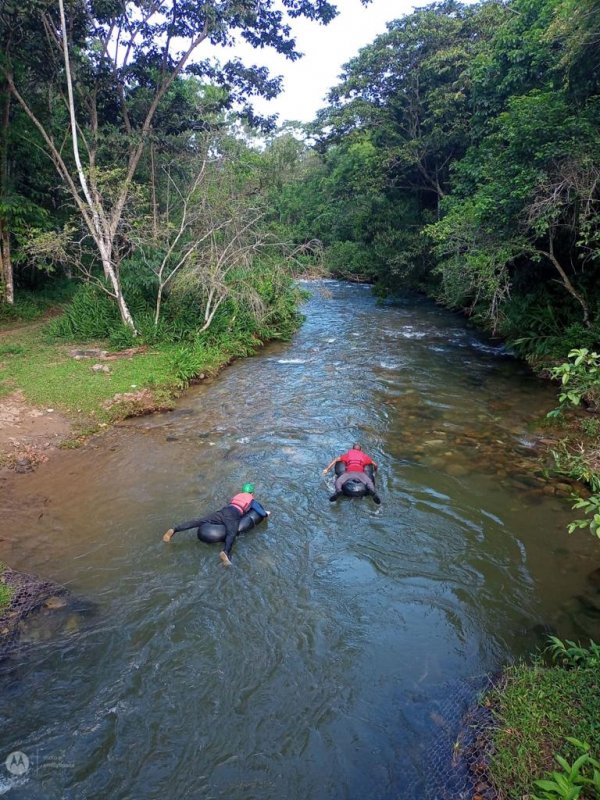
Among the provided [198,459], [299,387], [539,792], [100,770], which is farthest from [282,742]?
[299,387]

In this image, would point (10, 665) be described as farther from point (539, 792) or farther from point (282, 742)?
point (539, 792)

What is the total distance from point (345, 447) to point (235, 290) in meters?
8.30

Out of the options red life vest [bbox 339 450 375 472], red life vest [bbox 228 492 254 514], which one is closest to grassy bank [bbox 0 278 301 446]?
red life vest [bbox 228 492 254 514]

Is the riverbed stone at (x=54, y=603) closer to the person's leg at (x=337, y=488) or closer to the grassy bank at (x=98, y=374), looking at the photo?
the person's leg at (x=337, y=488)

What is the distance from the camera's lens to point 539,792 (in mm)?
3648

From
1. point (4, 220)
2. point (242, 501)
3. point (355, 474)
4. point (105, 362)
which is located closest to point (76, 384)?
point (105, 362)

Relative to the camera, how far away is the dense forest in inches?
479

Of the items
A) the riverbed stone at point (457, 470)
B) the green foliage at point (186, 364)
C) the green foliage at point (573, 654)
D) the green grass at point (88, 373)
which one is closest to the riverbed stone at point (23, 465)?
the green grass at point (88, 373)

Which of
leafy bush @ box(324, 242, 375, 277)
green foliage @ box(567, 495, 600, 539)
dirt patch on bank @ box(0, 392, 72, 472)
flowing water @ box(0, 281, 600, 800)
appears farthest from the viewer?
leafy bush @ box(324, 242, 375, 277)

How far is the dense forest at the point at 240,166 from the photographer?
12.2 meters

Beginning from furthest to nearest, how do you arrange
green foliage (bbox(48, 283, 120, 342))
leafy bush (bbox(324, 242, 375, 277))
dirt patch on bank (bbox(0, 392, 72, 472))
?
leafy bush (bbox(324, 242, 375, 277))
green foliage (bbox(48, 283, 120, 342))
dirt patch on bank (bbox(0, 392, 72, 472))

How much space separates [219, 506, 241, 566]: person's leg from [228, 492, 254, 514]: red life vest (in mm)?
147

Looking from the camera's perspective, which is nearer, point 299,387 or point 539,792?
point 539,792

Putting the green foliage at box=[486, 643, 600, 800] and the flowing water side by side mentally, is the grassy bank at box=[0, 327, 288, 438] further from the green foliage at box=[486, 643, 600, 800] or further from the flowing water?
the green foliage at box=[486, 643, 600, 800]
